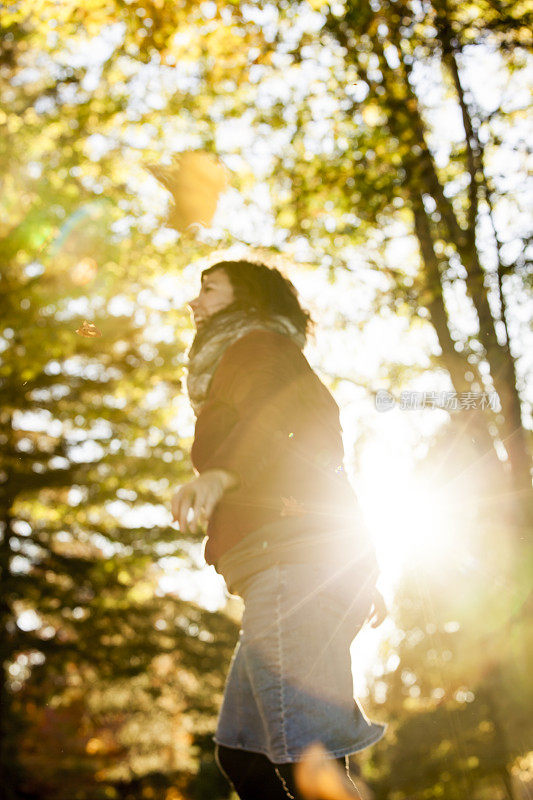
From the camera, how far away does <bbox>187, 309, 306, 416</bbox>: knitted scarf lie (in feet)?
7.22

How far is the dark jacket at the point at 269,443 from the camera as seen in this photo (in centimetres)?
194

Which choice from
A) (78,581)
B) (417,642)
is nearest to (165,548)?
(78,581)

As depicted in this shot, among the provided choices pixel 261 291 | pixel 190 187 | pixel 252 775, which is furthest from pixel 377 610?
pixel 190 187

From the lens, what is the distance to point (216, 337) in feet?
7.33

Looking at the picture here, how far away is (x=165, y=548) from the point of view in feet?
34.7

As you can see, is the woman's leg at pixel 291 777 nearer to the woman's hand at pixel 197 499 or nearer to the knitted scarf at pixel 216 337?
the woman's hand at pixel 197 499

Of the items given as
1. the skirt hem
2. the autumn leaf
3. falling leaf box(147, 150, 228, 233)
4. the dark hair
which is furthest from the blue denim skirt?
falling leaf box(147, 150, 228, 233)

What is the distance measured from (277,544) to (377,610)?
59 cm

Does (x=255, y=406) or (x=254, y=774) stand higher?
(x=255, y=406)

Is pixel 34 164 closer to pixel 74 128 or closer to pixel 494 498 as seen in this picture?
pixel 74 128

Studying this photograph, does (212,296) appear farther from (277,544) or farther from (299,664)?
(299,664)

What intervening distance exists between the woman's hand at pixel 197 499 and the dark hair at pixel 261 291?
0.71 meters

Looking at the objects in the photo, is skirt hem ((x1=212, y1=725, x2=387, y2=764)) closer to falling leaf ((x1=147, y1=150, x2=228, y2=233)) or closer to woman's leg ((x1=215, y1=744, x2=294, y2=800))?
woman's leg ((x1=215, y1=744, x2=294, y2=800))

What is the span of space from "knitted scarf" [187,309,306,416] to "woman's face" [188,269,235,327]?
54mm
